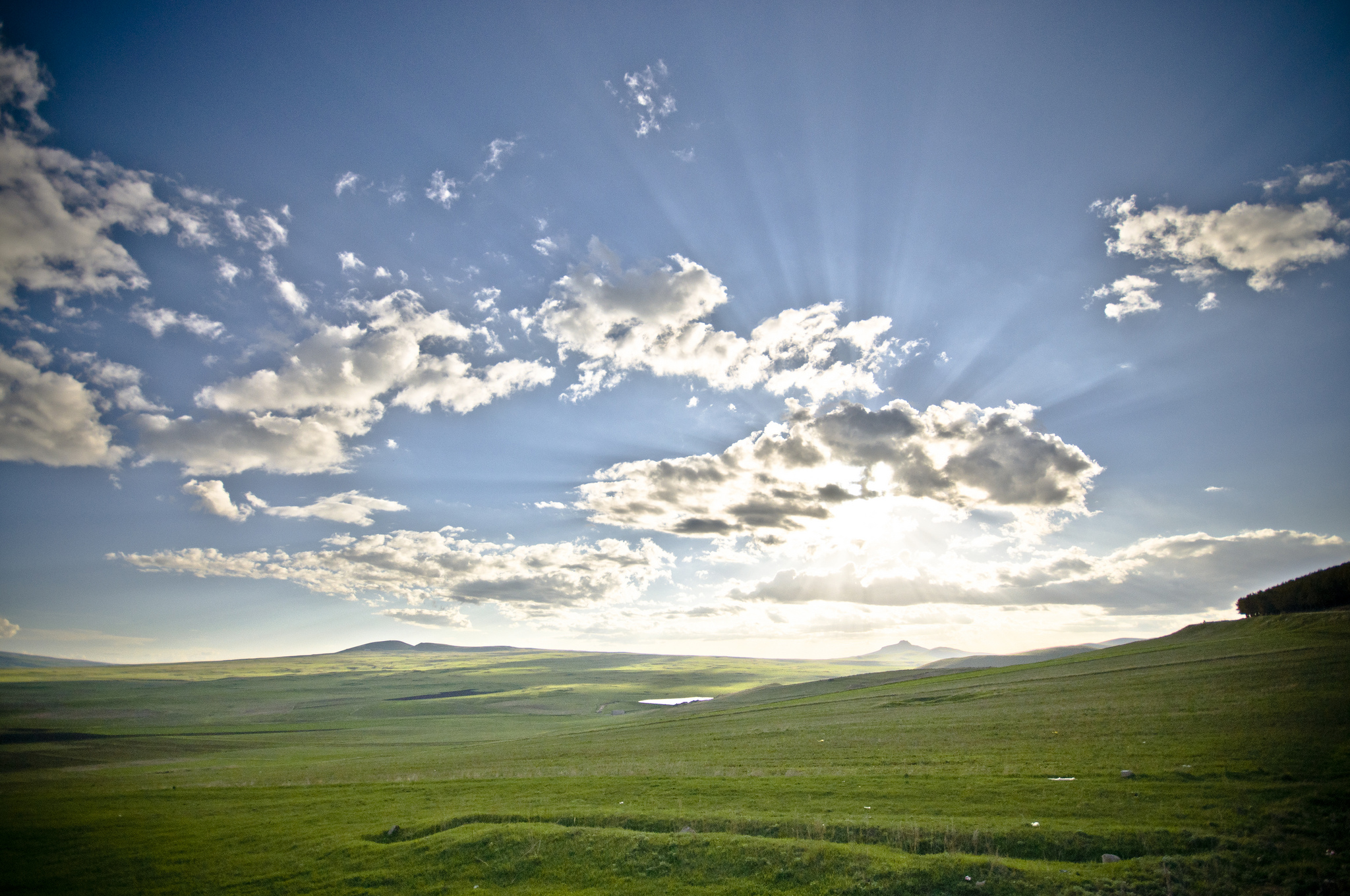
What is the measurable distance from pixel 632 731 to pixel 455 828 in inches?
2062

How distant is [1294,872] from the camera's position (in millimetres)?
15734

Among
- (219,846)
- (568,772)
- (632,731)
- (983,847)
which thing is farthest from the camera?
(632,731)

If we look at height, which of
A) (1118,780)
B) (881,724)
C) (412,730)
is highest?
(1118,780)

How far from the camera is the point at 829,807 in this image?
84.6ft

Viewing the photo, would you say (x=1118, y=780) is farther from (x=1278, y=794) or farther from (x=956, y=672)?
(x=956, y=672)

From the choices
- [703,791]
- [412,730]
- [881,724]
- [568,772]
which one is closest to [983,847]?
[703,791]

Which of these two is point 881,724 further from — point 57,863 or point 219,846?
point 57,863

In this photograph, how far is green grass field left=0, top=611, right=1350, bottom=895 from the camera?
1786 centimetres

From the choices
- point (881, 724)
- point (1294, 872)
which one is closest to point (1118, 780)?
point (1294, 872)

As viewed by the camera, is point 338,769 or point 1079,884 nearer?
point 1079,884

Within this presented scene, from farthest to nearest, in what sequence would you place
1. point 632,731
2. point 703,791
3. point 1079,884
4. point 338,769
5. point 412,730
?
point 412,730
point 632,731
point 338,769
point 703,791
point 1079,884

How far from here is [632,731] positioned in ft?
244

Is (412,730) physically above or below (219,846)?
below

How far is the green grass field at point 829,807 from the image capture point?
58.6ft
